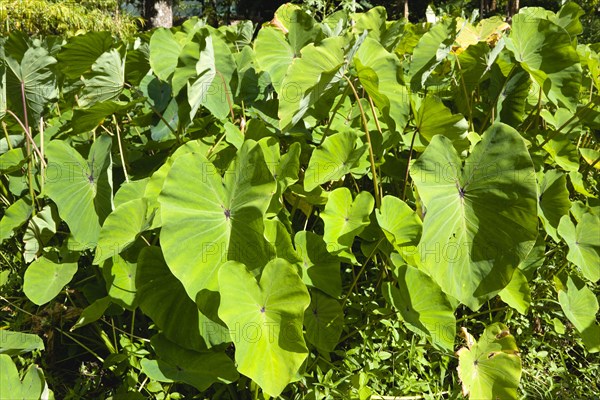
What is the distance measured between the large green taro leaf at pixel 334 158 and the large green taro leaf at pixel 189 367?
0.46 meters

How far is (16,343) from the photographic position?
2.57 feet

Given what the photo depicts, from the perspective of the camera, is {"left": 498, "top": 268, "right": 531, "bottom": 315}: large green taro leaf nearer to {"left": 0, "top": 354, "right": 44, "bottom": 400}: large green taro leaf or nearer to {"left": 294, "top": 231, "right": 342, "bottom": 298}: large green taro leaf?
{"left": 294, "top": 231, "right": 342, "bottom": 298}: large green taro leaf

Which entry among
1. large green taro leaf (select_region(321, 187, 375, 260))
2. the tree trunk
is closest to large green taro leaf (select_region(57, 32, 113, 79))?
large green taro leaf (select_region(321, 187, 375, 260))

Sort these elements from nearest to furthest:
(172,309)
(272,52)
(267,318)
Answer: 1. (267,318)
2. (172,309)
3. (272,52)

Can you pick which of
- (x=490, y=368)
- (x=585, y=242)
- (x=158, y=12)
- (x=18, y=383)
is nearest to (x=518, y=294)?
(x=490, y=368)

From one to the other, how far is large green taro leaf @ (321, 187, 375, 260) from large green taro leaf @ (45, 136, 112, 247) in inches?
20.6

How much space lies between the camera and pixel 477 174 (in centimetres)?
92

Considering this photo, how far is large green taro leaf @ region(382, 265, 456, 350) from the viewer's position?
104cm

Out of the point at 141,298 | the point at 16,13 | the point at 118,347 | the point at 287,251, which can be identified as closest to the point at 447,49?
the point at 287,251

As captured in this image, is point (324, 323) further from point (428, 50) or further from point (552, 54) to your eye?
point (552, 54)

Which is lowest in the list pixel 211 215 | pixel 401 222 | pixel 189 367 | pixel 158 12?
pixel 158 12

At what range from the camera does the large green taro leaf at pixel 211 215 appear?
87cm

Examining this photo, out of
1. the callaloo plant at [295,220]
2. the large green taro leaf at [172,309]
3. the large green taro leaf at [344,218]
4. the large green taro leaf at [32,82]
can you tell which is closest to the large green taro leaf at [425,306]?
the callaloo plant at [295,220]

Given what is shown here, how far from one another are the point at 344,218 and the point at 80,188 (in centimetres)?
65
